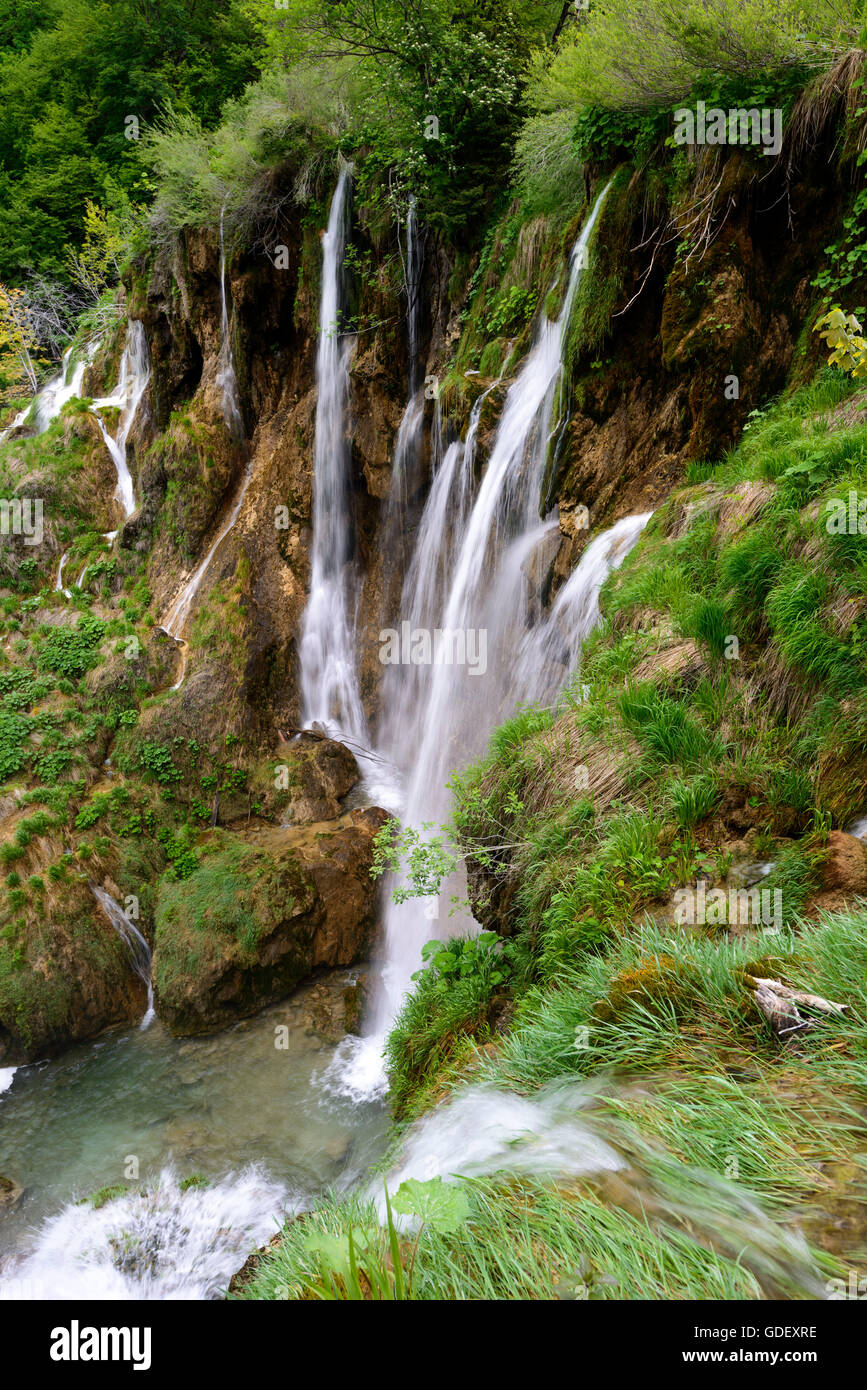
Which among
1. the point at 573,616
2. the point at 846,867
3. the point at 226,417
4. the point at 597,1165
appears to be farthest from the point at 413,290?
the point at 597,1165

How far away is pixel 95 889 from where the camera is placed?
10.3m

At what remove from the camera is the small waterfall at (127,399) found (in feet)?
51.6

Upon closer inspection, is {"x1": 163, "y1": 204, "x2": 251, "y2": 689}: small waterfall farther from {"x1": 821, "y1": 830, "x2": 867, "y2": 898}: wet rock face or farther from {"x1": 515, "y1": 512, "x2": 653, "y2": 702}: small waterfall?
{"x1": 821, "y1": 830, "x2": 867, "y2": 898}: wet rock face

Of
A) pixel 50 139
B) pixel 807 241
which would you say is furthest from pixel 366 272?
pixel 50 139

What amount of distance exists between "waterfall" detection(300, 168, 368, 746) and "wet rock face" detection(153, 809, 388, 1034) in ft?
10.4

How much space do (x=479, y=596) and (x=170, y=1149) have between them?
6863 mm

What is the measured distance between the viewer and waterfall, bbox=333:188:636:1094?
7.79 metres

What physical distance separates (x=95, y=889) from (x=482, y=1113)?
Result: 9047mm

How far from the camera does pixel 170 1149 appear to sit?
721 centimetres

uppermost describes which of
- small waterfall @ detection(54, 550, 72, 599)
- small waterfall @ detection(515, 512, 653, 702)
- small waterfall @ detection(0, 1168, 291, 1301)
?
small waterfall @ detection(54, 550, 72, 599)

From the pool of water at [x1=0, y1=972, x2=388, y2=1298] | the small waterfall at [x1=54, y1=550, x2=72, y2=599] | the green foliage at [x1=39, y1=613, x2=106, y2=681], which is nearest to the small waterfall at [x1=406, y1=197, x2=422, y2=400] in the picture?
the green foliage at [x1=39, y1=613, x2=106, y2=681]

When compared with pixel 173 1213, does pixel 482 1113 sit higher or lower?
higher

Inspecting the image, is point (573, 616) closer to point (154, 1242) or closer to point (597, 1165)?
point (597, 1165)

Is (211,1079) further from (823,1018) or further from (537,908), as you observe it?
(823,1018)
